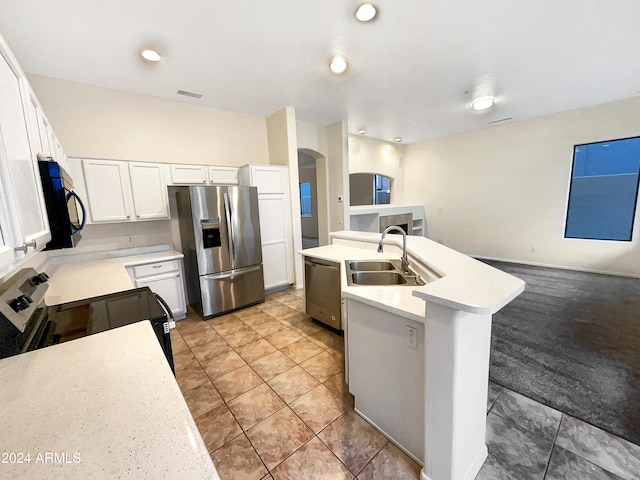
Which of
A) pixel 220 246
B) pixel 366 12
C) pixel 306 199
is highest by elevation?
pixel 366 12

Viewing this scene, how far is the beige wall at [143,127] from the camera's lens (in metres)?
2.89

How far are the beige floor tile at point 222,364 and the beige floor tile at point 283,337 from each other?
38cm

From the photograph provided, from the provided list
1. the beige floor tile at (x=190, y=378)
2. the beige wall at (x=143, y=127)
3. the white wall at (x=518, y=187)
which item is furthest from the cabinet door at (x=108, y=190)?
the white wall at (x=518, y=187)

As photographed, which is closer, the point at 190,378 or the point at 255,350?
the point at 190,378

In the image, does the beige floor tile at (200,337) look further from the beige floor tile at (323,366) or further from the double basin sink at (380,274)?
the double basin sink at (380,274)

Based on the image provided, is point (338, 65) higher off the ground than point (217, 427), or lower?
higher

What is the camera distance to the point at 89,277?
2260 millimetres

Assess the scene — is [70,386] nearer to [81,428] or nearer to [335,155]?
[81,428]

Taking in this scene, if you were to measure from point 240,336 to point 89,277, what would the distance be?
151 cm

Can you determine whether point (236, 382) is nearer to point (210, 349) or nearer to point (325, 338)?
point (210, 349)

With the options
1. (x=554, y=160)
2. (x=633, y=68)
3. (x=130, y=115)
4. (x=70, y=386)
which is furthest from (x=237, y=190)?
(x=554, y=160)

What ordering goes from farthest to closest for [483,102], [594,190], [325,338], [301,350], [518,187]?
[518,187] < [594,190] < [483,102] < [325,338] < [301,350]

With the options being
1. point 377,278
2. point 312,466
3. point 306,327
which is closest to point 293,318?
point 306,327

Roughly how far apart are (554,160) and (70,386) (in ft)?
23.0
